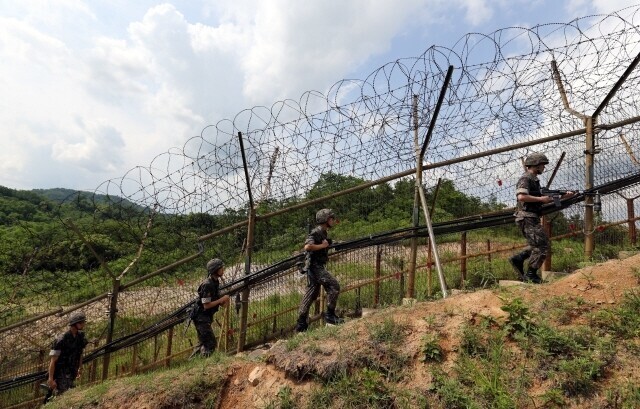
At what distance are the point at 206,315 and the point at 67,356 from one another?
2.01m

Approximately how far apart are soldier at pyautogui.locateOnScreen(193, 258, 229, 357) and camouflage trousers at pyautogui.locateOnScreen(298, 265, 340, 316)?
1.14 m

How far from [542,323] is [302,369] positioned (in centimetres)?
179

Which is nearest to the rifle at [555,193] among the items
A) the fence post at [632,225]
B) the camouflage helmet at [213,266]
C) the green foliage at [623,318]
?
the green foliage at [623,318]

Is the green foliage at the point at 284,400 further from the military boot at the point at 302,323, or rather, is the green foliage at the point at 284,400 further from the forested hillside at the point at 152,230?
the forested hillside at the point at 152,230

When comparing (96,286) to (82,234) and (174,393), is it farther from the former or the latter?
(174,393)

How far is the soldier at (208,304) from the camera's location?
18.4ft

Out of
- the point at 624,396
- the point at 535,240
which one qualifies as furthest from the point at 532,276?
the point at 624,396

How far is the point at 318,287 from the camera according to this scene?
17.0 feet

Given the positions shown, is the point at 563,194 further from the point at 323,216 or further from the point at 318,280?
the point at 318,280

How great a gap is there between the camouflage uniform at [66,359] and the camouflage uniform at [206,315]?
180cm

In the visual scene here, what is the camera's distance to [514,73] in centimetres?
486

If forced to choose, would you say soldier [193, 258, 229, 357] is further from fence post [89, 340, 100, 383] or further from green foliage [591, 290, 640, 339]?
green foliage [591, 290, 640, 339]

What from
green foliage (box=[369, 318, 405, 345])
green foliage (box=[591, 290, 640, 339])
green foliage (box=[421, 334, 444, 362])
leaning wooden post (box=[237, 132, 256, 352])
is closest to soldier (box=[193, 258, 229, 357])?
leaning wooden post (box=[237, 132, 256, 352])

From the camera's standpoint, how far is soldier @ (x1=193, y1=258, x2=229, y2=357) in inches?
221
